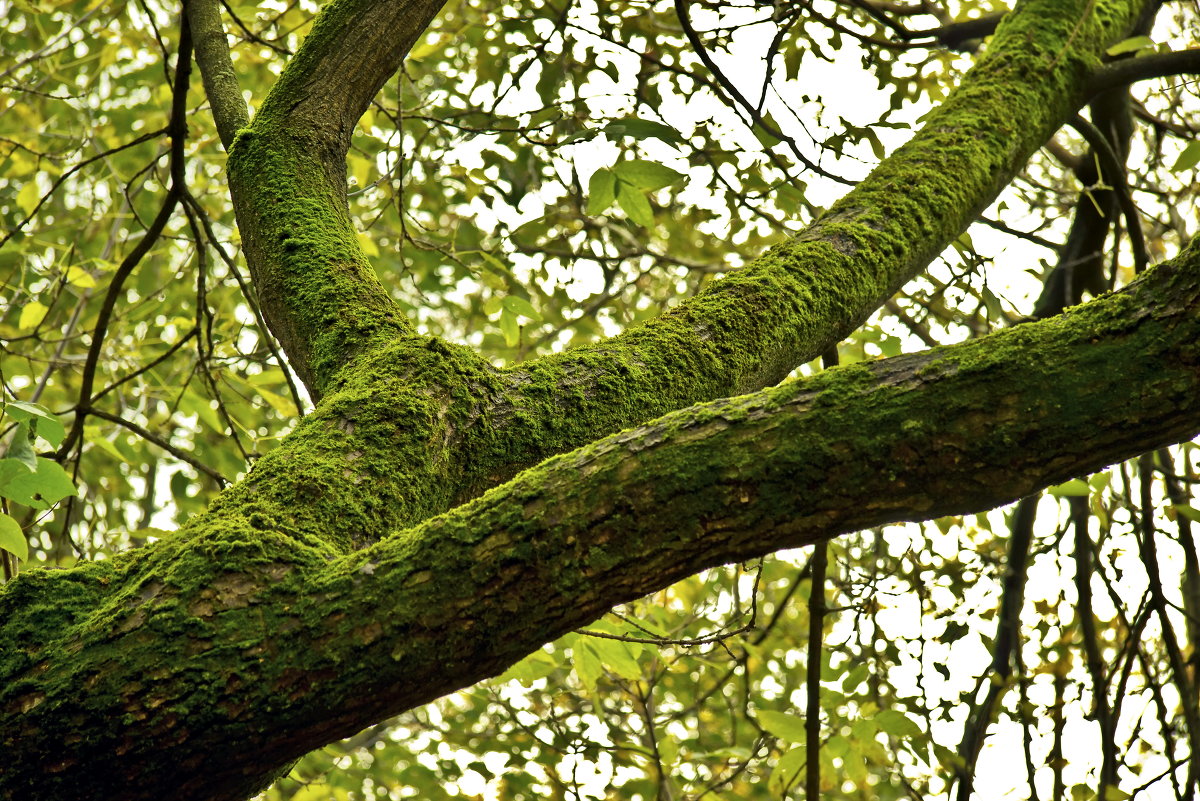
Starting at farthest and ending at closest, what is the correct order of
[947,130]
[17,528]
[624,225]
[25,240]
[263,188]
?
[624,225] < [25,240] < [947,130] < [263,188] < [17,528]

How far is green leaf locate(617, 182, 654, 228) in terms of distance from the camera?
2.32m

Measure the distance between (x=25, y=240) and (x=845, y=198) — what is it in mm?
3745

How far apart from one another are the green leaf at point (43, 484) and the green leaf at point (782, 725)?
1.58m

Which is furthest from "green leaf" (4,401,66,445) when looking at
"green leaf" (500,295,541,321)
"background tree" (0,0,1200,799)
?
"green leaf" (500,295,541,321)

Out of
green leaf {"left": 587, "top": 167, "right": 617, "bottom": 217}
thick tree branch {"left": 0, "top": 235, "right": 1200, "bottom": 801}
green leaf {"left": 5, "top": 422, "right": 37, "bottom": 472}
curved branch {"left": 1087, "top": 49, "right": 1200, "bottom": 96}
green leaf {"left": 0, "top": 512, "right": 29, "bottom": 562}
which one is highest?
curved branch {"left": 1087, "top": 49, "right": 1200, "bottom": 96}

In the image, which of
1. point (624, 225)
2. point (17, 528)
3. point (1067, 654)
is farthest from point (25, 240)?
point (1067, 654)

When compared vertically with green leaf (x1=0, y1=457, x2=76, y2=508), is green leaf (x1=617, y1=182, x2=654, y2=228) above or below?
above

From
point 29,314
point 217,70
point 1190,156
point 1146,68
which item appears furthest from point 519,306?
point 1146,68

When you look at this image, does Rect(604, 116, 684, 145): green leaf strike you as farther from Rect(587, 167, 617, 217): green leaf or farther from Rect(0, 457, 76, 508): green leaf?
Rect(0, 457, 76, 508): green leaf

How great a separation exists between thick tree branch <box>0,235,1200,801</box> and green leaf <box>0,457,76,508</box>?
0.77 feet

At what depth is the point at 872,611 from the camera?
3127 millimetres

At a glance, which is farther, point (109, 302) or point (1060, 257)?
point (1060, 257)

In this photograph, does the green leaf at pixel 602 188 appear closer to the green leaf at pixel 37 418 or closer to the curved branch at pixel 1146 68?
the green leaf at pixel 37 418

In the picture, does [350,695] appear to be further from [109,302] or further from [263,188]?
[109,302]
